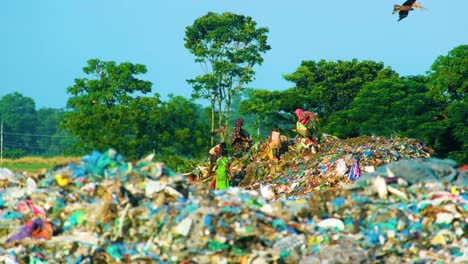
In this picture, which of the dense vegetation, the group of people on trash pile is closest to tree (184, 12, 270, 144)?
the dense vegetation

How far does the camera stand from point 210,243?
759 centimetres

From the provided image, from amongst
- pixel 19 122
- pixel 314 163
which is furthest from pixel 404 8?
pixel 19 122

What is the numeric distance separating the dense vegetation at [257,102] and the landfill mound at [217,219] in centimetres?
3023

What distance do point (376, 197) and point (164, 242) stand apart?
197 centimetres

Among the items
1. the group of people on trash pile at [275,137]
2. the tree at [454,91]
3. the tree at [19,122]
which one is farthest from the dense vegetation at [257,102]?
the tree at [19,122]

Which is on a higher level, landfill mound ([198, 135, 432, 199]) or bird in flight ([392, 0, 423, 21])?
bird in flight ([392, 0, 423, 21])

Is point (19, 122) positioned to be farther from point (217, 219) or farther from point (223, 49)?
point (217, 219)

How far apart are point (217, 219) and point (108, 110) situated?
42527mm

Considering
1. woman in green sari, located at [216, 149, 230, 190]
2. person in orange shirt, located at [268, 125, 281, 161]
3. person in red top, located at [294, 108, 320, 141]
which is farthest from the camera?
person in red top, located at [294, 108, 320, 141]

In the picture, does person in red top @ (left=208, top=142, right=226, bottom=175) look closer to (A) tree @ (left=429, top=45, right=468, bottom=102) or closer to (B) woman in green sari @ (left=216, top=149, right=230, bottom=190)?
(B) woman in green sari @ (left=216, top=149, right=230, bottom=190)

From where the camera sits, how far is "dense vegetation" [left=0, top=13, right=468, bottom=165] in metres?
42.6

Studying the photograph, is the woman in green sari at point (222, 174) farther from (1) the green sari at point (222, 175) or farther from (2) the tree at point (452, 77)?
(2) the tree at point (452, 77)

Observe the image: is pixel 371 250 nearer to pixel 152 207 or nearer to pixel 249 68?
pixel 152 207

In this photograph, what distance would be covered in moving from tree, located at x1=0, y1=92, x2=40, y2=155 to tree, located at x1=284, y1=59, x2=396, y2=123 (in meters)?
37.4
